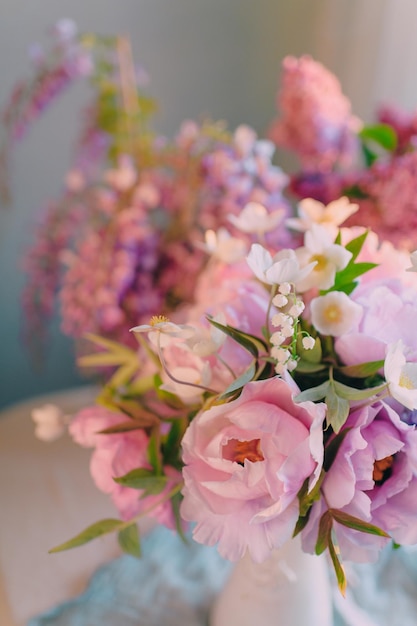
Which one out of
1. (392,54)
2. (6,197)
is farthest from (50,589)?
(392,54)

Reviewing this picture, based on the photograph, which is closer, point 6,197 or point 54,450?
point 54,450

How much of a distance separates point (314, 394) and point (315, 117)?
1.68ft

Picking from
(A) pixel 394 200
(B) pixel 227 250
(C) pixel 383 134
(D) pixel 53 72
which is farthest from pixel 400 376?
(D) pixel 53 72

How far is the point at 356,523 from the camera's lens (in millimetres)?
434

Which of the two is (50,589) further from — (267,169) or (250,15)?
(250,15)

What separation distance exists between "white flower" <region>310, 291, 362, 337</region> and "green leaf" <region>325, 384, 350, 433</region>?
5 centimetres

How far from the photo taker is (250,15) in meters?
1.28

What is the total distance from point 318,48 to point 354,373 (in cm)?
99

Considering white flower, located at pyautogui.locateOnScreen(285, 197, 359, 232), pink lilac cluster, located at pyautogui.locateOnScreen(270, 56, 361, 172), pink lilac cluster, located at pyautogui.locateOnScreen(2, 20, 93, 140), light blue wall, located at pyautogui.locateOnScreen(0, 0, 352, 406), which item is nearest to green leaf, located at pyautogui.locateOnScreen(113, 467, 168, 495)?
white flower, located at pyautogui.locateOnScreen(285, 197, 359, 232)

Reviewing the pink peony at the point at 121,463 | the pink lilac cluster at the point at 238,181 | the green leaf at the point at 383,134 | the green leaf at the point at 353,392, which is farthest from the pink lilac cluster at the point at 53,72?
the green leaf at the point at 353,392

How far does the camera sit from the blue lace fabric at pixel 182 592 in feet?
2.14

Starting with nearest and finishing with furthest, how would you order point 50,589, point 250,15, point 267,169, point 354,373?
point 354,373 → point 50,589 → point 267,169 → point 250,15

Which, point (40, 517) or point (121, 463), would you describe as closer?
point (121, 463)

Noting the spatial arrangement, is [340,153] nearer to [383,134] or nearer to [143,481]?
[383,134]
